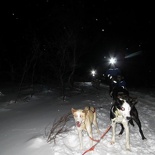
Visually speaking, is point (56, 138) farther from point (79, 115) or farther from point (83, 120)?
point (79, 115)

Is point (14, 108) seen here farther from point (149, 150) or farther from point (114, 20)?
point (114, 20)

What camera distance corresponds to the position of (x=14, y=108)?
39.8 ft

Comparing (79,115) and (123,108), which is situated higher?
(123,108)

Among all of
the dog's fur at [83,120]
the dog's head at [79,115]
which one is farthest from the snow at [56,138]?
the dog's head at [79,115]

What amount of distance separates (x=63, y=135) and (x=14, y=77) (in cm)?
2347

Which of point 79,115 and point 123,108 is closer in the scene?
Result: point 79,115

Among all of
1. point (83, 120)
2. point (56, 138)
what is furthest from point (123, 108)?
point (56, 138)

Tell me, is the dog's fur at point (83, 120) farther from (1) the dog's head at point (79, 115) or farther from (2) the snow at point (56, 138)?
(2) the snow at point (56, 138)

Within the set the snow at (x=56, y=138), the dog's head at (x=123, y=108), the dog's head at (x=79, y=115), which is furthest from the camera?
the snow at (x=56, y=138)

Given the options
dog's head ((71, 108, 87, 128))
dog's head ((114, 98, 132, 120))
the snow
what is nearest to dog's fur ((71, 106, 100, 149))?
dog's head ((71, 108, 87, 128))

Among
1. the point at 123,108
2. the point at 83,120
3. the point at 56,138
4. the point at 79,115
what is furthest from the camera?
the point at 56,138

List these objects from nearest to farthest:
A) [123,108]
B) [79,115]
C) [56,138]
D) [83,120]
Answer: [79,115] < [83,120] < [123,108] < [56,138]

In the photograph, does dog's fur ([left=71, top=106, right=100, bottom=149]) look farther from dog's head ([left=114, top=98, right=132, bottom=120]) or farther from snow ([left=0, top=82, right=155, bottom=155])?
dog's head ([left=114, top=98, right=132, bottom=120])

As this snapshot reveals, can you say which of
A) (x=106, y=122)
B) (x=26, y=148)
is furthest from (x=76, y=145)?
(x=106, y=122)
